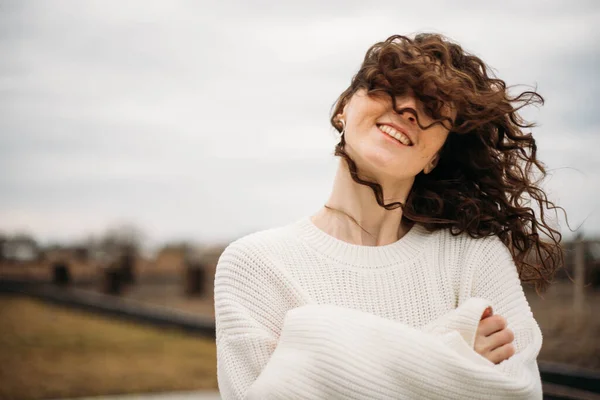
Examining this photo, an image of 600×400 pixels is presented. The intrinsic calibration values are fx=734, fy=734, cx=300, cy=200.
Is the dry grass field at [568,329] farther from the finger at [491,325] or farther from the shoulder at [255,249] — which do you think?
the shoulder at [255,249]

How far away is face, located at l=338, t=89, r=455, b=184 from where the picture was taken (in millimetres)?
1890

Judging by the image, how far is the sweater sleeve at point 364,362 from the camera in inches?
65.1

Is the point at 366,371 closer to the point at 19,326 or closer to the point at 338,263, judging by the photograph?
the point at 338,263

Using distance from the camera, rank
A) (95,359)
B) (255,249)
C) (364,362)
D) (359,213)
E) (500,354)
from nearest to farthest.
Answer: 1. (364,362)
2. (500,354)
3. (255,249)
4. (359,213)
5. (95,359)

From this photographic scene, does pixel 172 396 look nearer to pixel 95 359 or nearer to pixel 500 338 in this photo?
pixel 95 359

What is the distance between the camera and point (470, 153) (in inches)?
86.1

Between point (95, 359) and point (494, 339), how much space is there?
29.6 ft

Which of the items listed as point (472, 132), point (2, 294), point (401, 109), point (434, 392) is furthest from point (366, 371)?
point (2, 294)

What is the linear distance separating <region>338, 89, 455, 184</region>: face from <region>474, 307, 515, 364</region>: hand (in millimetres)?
441

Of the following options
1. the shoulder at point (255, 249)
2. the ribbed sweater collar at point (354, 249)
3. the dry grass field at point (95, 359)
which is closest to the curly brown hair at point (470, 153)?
the ribbed sweater collar at point (354, 249)

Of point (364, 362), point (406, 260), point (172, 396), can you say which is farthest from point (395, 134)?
point (172, 396)

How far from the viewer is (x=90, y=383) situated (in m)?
8.31

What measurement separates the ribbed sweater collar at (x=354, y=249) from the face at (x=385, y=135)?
221mm

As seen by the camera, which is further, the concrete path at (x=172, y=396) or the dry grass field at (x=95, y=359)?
the dry grass field at (x=95, y=359)
